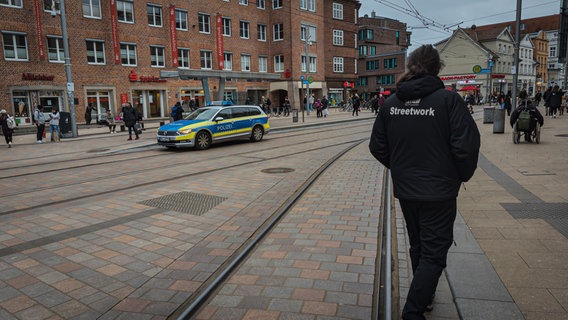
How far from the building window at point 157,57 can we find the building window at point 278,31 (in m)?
14.4

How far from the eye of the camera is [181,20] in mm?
36062

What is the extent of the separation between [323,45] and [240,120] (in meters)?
36.1

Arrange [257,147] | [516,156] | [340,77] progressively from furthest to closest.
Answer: [340,77] → [257,147] → [516,156]

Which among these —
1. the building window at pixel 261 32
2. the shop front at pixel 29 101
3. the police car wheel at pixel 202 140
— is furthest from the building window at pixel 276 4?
the police car wheel at pixel 202 140

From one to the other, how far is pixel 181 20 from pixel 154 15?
8.50 ft

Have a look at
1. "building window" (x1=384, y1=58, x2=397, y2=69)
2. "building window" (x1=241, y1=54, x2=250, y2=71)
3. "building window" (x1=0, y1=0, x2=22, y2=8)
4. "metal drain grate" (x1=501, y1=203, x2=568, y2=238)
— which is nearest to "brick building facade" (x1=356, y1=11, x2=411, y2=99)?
"building window" (x1=384, y1=58, x2=397, y2=69)

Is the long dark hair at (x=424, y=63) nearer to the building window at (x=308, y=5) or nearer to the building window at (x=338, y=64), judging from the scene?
the building window at (x=308, y=5)

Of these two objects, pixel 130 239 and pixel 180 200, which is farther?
pixel 180 200

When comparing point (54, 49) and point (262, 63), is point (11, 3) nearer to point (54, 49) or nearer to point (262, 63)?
point (54, 49)

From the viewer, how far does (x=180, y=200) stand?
23.1ft

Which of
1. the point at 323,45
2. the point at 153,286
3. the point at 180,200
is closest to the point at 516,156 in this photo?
the point at 180,200

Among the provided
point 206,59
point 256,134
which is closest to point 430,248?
point 256,134

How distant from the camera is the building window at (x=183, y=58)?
36219 mm

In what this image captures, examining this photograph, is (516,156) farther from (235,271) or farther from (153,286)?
(153,286)
